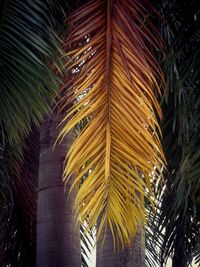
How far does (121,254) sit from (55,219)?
1006mm

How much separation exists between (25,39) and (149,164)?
1.05 m

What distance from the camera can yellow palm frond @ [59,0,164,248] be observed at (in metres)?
4.15

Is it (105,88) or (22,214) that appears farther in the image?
(22,214)

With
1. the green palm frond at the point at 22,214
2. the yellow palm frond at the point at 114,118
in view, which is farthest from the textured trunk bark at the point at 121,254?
the green palm frond at the point at 22,214

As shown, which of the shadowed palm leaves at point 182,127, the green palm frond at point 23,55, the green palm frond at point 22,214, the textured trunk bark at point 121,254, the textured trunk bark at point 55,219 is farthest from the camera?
the green palm frond at point 22,214

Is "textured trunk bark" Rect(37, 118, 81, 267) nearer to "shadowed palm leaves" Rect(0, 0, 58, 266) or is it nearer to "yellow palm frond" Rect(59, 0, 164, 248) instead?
"shadowed palm leaves" Rect(0, 0, 58, 266)

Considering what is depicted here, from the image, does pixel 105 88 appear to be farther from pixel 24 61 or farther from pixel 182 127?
pixel 182 127

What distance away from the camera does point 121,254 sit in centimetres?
454

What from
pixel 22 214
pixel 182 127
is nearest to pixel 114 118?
pixel 182 127

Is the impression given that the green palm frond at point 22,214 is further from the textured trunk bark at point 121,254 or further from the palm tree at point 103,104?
the palm tree at point 103,104

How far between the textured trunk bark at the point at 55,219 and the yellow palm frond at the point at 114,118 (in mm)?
1148

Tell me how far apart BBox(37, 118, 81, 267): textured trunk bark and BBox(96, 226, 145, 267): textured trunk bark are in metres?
0.74

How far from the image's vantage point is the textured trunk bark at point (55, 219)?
5340 millimetres

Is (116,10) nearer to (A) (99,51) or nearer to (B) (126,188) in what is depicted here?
(A) (99,51)
